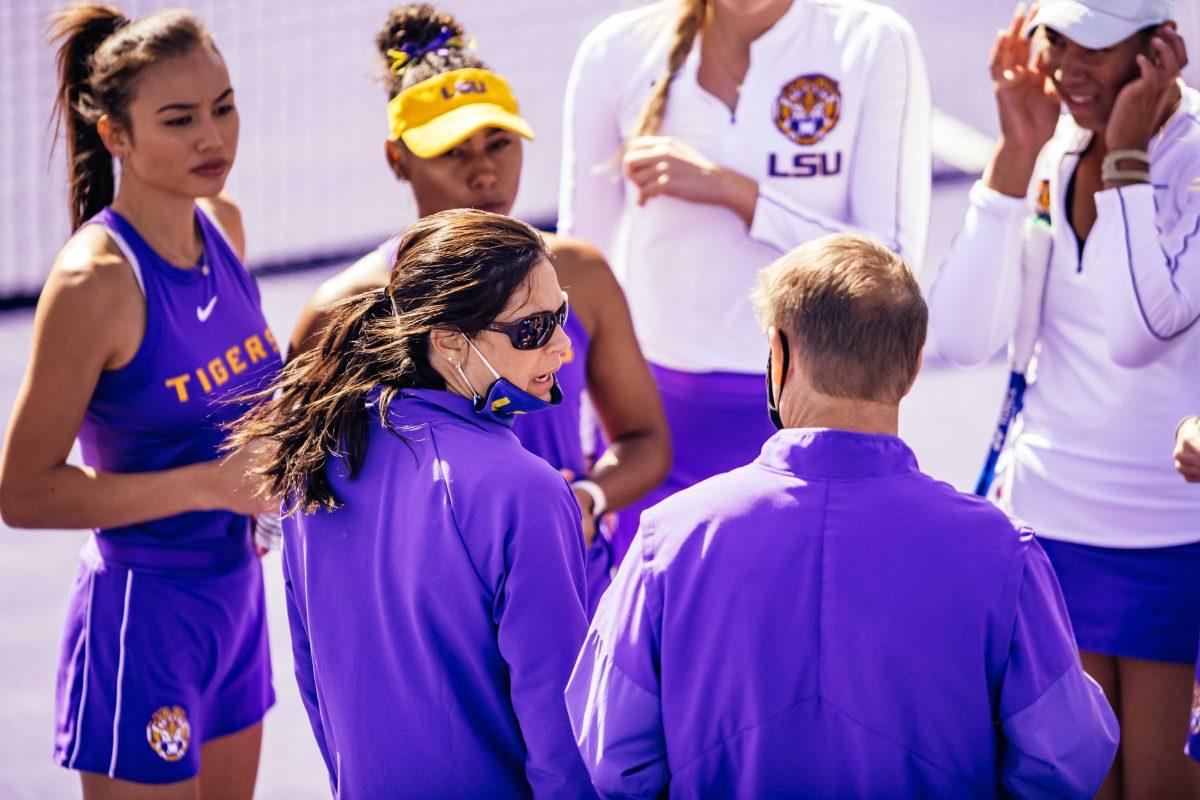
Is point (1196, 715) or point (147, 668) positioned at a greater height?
point (1196, 715)

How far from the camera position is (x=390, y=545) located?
2342mm

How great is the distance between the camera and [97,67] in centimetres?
330

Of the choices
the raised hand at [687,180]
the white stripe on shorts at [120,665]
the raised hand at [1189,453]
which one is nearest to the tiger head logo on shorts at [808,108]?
the raised hand at [687,180]

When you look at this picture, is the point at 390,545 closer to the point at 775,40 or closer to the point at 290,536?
the point at 290,536

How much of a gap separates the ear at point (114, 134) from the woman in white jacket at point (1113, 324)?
1913mm

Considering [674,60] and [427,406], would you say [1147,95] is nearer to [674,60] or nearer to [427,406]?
[674,60]

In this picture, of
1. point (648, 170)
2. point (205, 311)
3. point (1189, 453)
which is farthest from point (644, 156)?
point (1189, 453)

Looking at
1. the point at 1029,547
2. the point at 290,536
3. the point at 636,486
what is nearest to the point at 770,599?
the point at 1029,547

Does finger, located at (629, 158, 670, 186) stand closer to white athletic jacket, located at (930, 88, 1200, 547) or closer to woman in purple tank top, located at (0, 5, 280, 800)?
white athletic jacket, located at (930, 88, 1200, 547)

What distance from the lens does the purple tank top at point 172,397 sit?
317 centimetres

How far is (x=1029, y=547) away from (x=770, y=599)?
0.38 m

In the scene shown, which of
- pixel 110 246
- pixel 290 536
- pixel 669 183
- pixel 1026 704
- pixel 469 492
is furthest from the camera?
pixel 669 183

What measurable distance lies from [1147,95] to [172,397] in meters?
2.18

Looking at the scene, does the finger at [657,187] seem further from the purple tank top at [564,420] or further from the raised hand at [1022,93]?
the raised hand at [1022,93]
